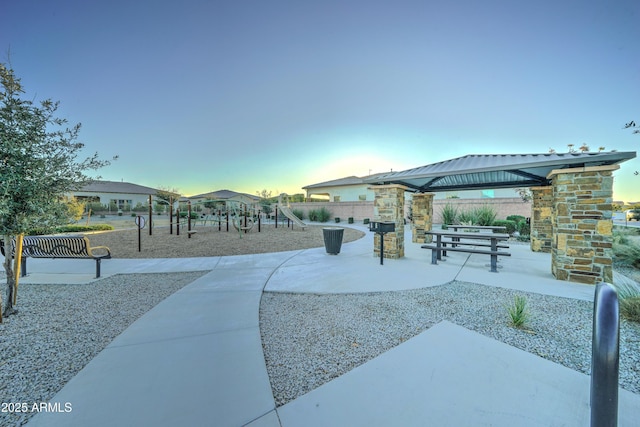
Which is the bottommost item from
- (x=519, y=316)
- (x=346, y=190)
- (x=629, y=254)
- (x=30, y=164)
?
(x=519, y=316)

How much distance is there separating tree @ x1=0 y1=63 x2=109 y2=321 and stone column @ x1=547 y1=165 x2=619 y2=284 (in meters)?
8.68

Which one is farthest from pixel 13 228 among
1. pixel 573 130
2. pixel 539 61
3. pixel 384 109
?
pixel 573 130

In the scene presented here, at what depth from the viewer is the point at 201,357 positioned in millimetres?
2367

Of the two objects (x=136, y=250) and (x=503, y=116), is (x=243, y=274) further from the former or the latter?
(x=503, y=116)

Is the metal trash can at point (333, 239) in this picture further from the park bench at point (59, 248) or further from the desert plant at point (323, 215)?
the desert plant at point (323, 215)

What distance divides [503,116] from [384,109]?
4.59m

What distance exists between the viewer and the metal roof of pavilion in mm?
4500

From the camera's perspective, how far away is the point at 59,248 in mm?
5352

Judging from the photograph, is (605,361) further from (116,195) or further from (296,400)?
(116,195)

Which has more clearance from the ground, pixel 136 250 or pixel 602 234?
pixel 602 234

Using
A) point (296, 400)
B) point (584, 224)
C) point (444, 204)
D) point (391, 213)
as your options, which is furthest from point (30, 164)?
point (444, 204)

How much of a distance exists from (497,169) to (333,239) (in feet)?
15.0

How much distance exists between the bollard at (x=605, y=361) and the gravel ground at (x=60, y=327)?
3.50 m

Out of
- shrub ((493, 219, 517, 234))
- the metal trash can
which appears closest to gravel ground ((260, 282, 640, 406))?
the metal trash can
